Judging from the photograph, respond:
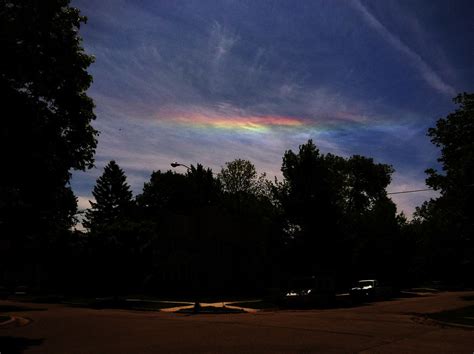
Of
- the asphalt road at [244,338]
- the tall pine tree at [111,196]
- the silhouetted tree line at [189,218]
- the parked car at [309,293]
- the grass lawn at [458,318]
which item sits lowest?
the asphalt road at [244,338]

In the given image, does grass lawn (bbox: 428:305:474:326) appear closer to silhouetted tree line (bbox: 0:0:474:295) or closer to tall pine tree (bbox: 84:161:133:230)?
silhouetted tree line (bbox: 0:0:474:295)

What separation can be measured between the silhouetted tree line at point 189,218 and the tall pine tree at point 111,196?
51.2 feet

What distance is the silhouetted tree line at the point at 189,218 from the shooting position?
640 inches

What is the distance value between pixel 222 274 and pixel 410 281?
3012cm

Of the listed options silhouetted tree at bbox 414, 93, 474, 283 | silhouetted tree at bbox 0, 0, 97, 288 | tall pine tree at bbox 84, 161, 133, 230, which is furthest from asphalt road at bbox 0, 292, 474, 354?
tall pine tree at bbox 84, 161, 133, 230

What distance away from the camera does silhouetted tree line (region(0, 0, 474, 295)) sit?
16266mm

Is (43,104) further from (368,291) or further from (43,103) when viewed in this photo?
(368,291)

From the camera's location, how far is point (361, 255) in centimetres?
4994

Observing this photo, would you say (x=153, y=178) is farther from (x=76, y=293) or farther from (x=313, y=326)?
(x=313, y=326)

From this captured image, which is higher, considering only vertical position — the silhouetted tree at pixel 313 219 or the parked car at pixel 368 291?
the silhouetted tree at pixel 313 219

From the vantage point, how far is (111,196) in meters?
82.8

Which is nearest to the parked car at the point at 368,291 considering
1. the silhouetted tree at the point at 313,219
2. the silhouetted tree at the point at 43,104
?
the silhouetted tree at the point at 313,219

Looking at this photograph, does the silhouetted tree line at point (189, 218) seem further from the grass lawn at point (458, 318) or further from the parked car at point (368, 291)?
the grass lawn at point (458, 318)

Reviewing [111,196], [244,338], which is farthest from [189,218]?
[111,196]
